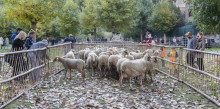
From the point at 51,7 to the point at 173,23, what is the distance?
2605 centimetres

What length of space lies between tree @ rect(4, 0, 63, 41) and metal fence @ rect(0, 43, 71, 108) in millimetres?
11519

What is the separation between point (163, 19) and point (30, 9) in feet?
84.8

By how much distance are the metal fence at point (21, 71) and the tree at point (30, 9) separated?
11.5 metres

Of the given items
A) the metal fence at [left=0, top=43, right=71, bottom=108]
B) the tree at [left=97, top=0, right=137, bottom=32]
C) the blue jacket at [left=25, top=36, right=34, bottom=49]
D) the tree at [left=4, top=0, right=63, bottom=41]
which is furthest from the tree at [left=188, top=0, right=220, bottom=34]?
the tree at [left=97, top=0, right=137, bottom=32]

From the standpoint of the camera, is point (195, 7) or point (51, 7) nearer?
point (195, 7)

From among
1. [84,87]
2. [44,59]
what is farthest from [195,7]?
Result: [44,59]

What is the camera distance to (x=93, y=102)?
6.15m

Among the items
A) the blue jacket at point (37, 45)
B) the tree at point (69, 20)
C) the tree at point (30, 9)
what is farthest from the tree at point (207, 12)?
the tree at point (69, 20)

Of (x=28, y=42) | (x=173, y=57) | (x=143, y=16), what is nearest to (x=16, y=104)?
(x=28, y=42)

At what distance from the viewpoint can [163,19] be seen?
38.8 m

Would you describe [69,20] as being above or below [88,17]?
below

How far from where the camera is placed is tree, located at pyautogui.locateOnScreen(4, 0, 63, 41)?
1941 centimetres

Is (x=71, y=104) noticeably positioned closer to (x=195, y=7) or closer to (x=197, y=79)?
(x=197, y=79)

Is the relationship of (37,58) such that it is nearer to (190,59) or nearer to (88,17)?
(190,59)
